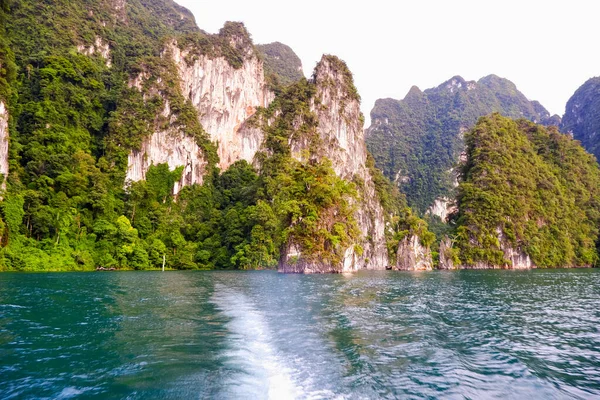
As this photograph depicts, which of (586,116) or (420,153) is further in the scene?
(420,153)

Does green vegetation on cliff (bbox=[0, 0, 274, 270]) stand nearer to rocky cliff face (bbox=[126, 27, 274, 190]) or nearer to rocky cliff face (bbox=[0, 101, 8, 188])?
rocky cliff face (bbox=[0, 101, 8, 188])

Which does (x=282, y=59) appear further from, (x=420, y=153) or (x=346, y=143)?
(x=346, y=143)

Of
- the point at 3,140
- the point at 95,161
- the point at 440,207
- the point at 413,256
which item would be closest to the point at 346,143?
the point at 413,256

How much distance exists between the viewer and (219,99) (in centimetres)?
9631

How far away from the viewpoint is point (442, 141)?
184625mm

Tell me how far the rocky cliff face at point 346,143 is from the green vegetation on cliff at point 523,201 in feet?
61.1

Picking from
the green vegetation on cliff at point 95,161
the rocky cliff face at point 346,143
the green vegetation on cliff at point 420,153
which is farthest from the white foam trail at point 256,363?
the green vegetation on cliff at point 420,153

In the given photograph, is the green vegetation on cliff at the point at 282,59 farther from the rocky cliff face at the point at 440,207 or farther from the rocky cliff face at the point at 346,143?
the rocky cliff face at the point at 440,207

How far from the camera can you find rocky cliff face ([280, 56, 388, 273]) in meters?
82.6

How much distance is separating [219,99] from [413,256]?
6216cm

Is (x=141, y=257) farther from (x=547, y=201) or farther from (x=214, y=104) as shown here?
Result: (x=547, y=201)

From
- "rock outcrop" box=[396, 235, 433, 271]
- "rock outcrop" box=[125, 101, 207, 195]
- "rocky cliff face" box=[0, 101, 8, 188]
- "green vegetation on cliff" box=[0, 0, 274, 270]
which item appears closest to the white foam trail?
"green vegetation on cliff" box=[0, 0, 274, 270]

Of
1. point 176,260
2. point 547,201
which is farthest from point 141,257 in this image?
point 547,201

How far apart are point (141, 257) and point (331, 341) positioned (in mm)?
55691
